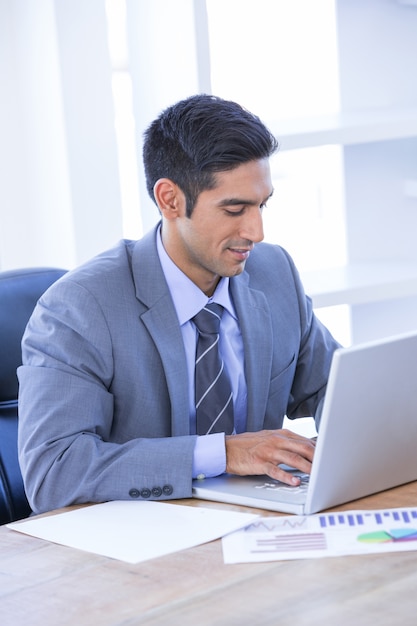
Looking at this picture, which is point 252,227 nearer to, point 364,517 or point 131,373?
point 131,373

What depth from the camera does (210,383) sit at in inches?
86.8

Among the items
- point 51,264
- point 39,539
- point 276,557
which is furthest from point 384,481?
point 51,264

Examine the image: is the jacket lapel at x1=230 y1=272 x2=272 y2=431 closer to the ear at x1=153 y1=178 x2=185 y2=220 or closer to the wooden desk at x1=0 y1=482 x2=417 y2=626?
the ear at x1=153 y1=178 x2=185 y2=220

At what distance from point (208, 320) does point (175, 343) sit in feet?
0.40

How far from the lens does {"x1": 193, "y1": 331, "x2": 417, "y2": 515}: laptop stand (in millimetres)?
1623

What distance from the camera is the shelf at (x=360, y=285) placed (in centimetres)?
299

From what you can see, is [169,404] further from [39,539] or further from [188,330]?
[39,539]

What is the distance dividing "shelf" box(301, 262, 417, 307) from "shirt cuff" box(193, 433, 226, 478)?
110cm

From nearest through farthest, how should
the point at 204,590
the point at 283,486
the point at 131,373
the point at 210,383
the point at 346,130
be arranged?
the point at 204,590
the point at 283,486
the point at 131,373
the point at 210,383
the point at 346,130

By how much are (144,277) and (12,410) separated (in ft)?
1.45

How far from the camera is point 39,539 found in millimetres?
1710

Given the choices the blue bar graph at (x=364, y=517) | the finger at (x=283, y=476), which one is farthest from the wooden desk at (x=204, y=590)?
the finger at (x=283, y=476)

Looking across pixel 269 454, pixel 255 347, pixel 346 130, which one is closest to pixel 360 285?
pixel 346 130

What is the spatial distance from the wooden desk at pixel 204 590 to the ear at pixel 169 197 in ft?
2.70
